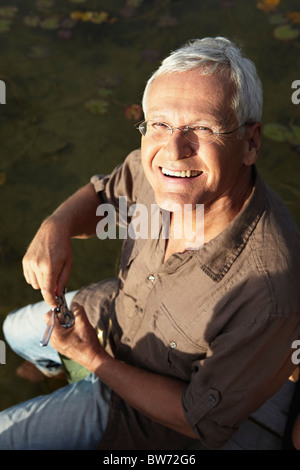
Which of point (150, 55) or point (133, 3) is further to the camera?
point (133, 3)

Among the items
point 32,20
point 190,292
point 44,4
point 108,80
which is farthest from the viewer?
point 44,4

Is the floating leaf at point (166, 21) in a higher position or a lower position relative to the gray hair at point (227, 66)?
higher

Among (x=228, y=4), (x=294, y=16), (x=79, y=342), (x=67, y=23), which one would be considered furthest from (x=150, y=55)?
(x=79, y=342)

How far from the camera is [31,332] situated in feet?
4.58

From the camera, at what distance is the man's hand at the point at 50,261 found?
1166mm

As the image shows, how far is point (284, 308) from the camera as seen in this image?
0.87m

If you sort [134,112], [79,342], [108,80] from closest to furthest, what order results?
[79,342] < [134,112] < [108,80]

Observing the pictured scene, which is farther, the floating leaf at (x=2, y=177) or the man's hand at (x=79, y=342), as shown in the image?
the floating leaf at (x=2, y=177)

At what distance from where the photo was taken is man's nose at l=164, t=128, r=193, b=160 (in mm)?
927

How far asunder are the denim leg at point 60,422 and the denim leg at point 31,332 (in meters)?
0.25

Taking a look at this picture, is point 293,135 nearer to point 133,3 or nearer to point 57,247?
point 133,3

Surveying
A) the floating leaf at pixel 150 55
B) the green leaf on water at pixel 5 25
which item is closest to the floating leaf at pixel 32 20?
the green leaf on water at pixel 5 25

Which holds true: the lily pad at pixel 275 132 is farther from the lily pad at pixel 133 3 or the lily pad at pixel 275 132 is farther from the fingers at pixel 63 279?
the fingers at pixel 63 279

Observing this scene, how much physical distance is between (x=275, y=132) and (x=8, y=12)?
2.06 metres
